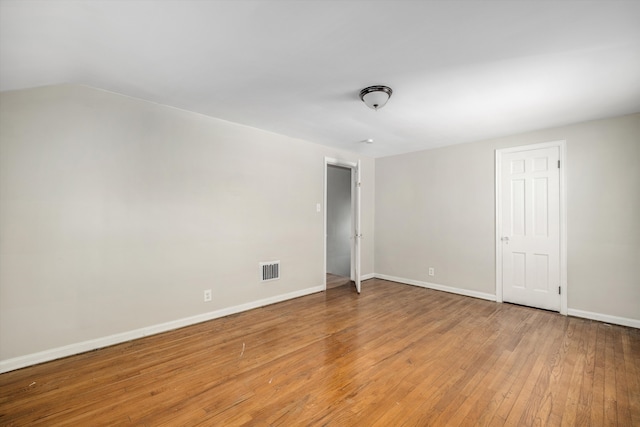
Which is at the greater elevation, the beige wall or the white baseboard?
the beige wall

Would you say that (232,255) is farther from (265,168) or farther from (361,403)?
(361,403)

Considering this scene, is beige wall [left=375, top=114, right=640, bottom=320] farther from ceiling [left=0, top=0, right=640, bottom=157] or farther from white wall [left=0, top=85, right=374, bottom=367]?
white wall [left=0, top=85, right=374, bottom=367]

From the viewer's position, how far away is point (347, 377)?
2.25 metres

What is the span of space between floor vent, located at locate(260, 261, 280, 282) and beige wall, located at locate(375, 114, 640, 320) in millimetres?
2428

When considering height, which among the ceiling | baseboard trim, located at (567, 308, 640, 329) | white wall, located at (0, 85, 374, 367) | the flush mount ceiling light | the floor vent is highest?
the ceiling

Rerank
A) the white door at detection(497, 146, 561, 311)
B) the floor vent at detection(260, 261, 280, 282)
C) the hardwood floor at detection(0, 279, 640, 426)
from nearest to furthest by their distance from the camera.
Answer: the hardwood floor at detection(0, 279, 640, 426) < the white door at detection(497, 146, 561, 311) < the floor vent at detection(260, 261, 280, 282)

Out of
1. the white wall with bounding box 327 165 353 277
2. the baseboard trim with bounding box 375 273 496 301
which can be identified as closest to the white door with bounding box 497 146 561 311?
the baseboard trim with bounding box 375 273 496 301

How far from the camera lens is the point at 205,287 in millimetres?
3447

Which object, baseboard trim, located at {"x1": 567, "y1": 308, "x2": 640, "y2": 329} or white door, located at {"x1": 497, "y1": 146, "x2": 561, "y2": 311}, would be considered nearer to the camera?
baseboard trim, located at {"x1": 567, "y1": 308, "x2": 640, "y2": 329}

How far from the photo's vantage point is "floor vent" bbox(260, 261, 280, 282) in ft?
13.1

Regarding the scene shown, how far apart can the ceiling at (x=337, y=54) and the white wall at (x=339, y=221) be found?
3366mm

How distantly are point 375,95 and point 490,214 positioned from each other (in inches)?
115

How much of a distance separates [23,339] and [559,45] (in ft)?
15.2

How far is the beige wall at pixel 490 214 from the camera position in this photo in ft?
11.0
